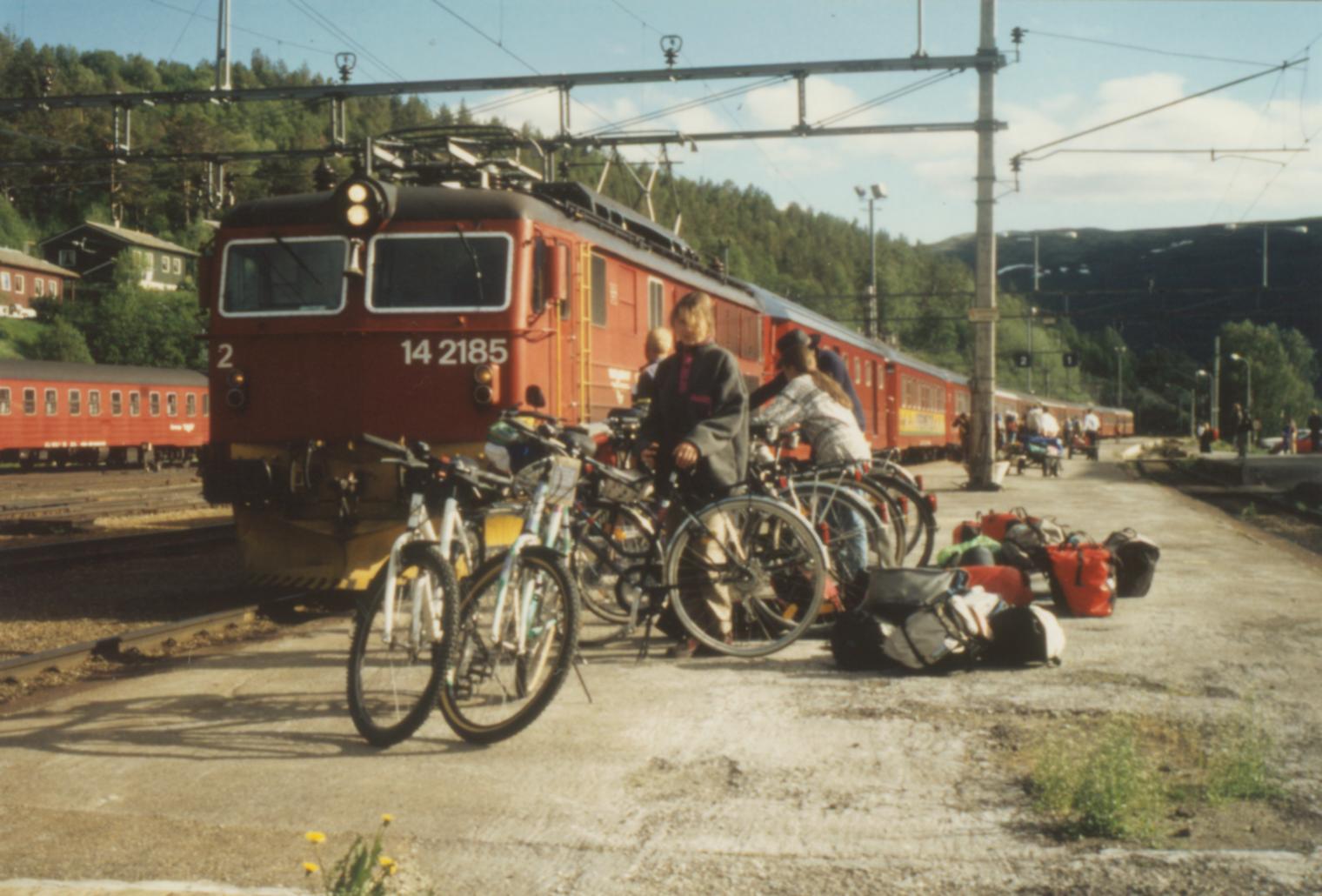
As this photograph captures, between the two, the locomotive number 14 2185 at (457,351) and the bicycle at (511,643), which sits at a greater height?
the locomotive number 14 2185 at (457,351)

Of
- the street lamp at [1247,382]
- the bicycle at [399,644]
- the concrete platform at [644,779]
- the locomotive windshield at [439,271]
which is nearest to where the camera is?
the concrete platform at [644,779]

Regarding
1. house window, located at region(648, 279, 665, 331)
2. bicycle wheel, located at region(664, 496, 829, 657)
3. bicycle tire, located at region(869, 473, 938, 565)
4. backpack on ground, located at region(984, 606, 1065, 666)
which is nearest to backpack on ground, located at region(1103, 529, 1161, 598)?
bicycle tire, located at region(869, 473, 938, 565)

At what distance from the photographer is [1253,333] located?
16400 centimetres

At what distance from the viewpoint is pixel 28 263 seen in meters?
95.3

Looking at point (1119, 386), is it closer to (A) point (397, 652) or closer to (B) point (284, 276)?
(B) point (284, 276)

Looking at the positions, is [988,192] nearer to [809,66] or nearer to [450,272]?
[809,66]

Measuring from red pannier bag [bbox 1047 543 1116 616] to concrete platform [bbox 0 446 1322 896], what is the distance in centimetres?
64

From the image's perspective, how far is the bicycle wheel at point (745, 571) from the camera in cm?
697

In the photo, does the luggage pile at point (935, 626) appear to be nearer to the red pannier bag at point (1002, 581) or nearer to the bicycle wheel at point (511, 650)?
the red pannier bag at point (1002, 581)

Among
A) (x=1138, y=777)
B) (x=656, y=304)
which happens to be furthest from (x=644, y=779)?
(x=656, y=304)

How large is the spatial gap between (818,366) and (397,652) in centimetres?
563

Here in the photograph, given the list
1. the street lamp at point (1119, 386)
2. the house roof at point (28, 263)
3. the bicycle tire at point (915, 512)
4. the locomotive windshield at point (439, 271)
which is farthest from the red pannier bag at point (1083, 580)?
the street lamp at point (1119, 386)

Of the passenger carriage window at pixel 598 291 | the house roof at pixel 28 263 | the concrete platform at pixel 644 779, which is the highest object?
the house roof at pixel 28 263

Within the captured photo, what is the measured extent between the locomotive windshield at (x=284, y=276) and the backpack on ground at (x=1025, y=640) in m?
5.79
